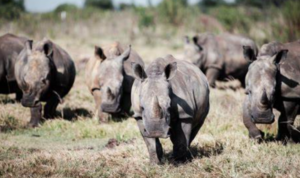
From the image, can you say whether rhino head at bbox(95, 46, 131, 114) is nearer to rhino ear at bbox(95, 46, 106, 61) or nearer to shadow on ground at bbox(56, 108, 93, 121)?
rhino ear at bbox(95, 46, 106, 61)

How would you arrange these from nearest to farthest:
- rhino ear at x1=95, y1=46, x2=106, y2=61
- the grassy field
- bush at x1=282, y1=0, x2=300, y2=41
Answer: the grassy field
rhino ear at x1=95, y1=46, x2=106, y2=61
bush at x1=282, y1=0, x2=300, y2=41

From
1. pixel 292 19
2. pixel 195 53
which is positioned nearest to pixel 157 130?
pixel 195 53

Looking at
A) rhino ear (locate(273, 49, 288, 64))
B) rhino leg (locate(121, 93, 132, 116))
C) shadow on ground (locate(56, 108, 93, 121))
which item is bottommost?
shadow on ground (locate(56, 108, 93, 121))

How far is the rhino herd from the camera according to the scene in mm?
6578

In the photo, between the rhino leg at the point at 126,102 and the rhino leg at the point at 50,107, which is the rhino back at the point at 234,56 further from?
the rhino leg at the point at 50,107

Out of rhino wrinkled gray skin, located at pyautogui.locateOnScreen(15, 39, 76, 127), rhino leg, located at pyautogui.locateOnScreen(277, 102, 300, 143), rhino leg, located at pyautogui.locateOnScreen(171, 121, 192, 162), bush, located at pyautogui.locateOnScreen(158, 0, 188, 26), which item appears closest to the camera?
rhino leg, located at pyautogui.locateOnScreen(171, 121, 192, 162)

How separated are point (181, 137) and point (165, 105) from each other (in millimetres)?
584

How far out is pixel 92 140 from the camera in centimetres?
923

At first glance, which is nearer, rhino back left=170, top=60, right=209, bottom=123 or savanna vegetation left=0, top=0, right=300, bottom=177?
savanna vegetation left=0, top=0, right=300, bottom=177

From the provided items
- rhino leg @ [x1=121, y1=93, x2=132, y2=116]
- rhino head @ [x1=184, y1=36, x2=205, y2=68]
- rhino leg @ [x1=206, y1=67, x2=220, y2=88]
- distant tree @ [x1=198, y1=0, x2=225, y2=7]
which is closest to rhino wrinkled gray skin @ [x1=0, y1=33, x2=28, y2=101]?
rhino leg @ [x1=121, y1=93, x2=132, y2=116]

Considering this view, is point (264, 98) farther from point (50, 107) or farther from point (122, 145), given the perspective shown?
point (50, 107)

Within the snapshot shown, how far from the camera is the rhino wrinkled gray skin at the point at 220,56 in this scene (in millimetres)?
14969

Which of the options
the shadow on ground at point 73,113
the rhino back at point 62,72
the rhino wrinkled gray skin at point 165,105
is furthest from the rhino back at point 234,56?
the rhino wrinkled gray skin at point 165,105

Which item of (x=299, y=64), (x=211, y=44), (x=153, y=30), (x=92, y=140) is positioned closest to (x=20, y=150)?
(x=92, y=140)
